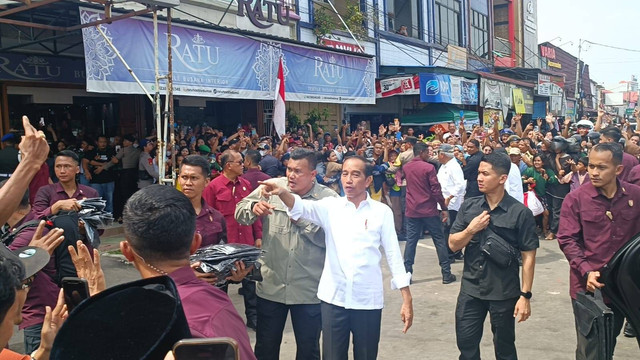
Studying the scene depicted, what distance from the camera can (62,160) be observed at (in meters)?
4.88

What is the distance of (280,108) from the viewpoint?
1095 centimetres

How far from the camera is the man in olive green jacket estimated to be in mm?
4133

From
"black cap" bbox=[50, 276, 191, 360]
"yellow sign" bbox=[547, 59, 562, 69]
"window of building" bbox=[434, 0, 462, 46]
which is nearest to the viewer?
"black cap" bbox=[50, 276, 191, 360]

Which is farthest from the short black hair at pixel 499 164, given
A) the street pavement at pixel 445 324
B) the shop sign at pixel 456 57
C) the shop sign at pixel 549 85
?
the shop sign at pixel 549 85

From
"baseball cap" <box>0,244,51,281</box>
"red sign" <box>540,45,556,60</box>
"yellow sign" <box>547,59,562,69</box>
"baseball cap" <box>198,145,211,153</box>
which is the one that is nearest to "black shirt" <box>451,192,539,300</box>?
"baseball cap" <box>0,244,51,281</box>

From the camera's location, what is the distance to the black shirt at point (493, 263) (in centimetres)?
416

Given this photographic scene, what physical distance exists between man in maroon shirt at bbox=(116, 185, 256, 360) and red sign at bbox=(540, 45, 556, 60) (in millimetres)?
38457

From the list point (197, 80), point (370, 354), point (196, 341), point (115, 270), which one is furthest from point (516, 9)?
point (196, 341)

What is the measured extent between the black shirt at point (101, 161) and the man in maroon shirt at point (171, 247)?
9248 mm

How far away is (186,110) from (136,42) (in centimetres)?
446

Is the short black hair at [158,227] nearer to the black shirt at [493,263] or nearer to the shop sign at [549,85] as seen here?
the black shirt at [493,263]

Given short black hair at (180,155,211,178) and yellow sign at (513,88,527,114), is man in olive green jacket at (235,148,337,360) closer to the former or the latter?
short black hair at (180,155,211,178)

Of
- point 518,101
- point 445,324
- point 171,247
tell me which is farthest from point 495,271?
point 518,101

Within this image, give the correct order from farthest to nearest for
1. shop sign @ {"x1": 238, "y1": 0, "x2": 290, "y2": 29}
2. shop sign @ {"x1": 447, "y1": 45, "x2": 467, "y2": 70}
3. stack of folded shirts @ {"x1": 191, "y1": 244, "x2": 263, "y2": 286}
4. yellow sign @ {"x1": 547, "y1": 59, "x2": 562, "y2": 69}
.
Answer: yellow sign @ {"x1": 547, "y1": 59, "x2": 562, "y2": 69}
shop sign @ {"x1": 447, "y1": 45, "x2": 467, "y2": 70}
shop sign @ {"x1": 238, "y1": 0, "x2": 290, "y2": 29}
stack of folded shirts @ {"x1": 191, "y1": 244, "x2": 263, "y2": 286}
